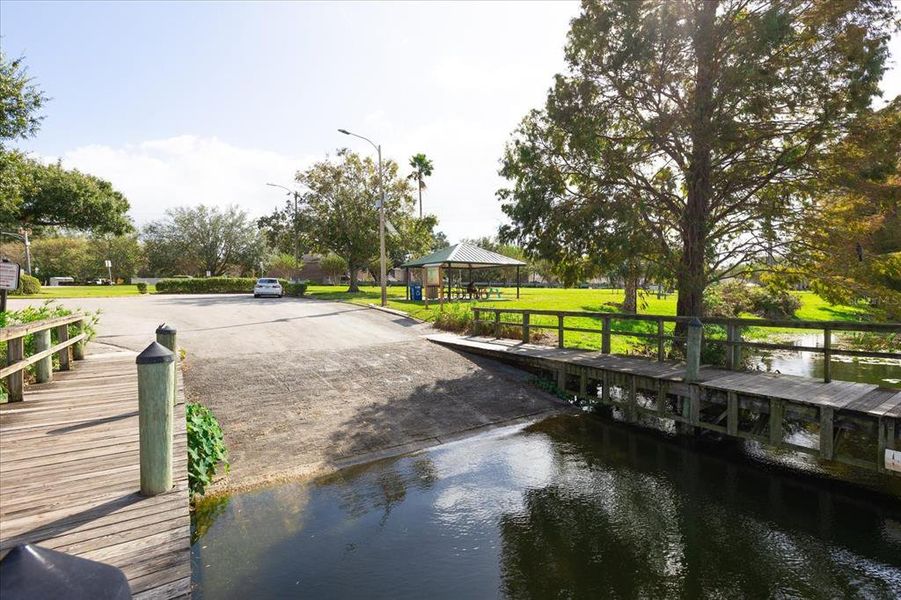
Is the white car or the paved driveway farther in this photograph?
the white car

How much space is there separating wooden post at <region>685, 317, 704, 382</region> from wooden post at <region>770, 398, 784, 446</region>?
146 cm

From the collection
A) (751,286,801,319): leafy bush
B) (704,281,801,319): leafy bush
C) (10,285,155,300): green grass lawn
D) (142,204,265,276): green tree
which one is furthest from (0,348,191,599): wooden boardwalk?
(142,204,265,276): green tree

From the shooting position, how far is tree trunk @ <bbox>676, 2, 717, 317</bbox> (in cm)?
1104

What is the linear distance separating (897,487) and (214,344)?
47.2ft

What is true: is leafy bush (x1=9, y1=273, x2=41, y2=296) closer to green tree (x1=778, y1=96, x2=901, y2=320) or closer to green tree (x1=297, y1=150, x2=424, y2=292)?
green tree (x1=297, y1=150, x2=424, y2=292)

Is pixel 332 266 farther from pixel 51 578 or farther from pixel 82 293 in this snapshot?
pixel 51 578

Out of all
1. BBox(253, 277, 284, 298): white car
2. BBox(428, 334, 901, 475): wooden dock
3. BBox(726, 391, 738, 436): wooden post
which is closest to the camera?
BBox(428, 334, 901, 475): wooden dock

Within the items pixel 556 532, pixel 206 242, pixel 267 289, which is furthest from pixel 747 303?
pixel 206 242

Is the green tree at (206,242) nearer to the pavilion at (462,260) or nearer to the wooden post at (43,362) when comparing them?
the pavilion at (462,260)

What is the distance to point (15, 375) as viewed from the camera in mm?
6426

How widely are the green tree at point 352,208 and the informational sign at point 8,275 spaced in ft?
93.2

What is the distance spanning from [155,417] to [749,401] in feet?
27.7

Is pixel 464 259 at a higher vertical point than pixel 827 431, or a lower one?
higher

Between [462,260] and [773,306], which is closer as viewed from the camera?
[462,260]
